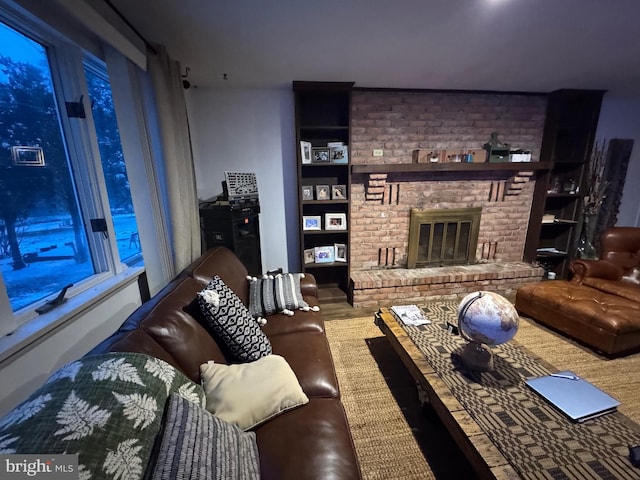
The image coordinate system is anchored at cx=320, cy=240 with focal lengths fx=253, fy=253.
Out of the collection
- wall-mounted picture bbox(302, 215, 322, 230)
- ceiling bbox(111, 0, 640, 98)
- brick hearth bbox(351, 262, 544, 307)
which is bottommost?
brick hearth bbox(351, 262, 544, 307)

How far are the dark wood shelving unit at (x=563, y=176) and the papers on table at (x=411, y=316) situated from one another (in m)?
2.45

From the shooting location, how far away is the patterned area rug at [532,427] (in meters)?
0.87

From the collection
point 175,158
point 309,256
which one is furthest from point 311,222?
point 175,158

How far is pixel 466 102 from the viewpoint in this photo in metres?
2.96

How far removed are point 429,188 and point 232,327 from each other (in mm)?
2756

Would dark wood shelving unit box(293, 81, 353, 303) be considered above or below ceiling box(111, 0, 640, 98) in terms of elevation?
below

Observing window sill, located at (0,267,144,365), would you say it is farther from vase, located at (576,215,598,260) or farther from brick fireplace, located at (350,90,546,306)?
vase, located at (576,215,598,260)

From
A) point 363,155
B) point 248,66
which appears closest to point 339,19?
point 248,66

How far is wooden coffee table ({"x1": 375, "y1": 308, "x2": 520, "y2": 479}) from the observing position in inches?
35.1

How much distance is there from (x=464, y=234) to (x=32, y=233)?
3.83 metres

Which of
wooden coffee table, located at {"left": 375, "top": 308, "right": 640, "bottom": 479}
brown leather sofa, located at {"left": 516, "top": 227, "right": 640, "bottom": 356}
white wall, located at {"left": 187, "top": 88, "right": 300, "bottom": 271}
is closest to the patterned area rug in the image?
wooden coffee table, located at {"left": 375, "top": 308, "right": 640, "bottom": 479}

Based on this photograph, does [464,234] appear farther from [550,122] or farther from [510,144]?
[550,122]

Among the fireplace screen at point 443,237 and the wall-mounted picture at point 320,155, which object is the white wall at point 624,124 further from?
the wall-mounted picture at point 320,155

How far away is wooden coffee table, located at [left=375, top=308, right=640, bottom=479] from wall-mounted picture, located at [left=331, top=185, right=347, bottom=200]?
6.10 ft
